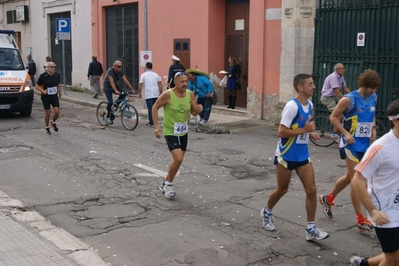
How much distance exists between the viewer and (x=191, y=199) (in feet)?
25.4

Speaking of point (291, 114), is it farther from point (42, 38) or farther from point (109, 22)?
point (42, 38)

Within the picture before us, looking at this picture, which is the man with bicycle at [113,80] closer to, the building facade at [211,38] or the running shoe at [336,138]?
the building facade at [211,38]

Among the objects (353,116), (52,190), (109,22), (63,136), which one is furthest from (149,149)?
(109,22)

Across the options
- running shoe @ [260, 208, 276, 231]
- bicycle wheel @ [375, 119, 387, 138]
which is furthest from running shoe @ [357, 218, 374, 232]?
bicycle wheel @ [375, 119, 387, 138]

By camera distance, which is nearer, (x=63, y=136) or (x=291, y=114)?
(x=291, y=114)

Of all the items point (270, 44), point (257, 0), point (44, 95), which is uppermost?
point (257, 0)

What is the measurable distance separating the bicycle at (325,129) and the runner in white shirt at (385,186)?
7.94 m

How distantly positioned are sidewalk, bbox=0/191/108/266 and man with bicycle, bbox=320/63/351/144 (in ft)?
24.2

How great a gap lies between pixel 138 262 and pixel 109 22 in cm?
2058

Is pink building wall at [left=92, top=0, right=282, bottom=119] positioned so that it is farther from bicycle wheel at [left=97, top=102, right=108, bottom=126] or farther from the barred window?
the barred window

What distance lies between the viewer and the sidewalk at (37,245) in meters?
5.25

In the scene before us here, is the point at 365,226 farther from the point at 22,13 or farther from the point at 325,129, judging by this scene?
the point at 22,13

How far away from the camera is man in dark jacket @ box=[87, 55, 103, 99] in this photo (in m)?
24.0

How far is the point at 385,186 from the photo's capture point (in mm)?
4070
